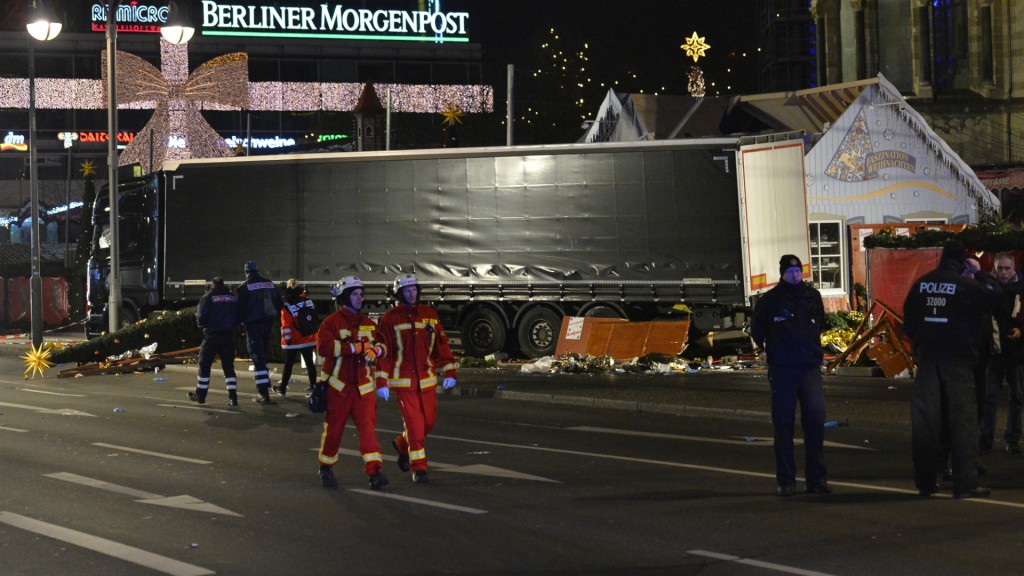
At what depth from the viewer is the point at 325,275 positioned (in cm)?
2770

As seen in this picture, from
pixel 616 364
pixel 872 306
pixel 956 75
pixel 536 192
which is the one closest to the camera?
pixel 872 306

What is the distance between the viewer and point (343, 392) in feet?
36.9

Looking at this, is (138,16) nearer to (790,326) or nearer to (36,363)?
(36,363)

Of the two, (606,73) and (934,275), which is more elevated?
(606,73)

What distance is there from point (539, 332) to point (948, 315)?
15681mm

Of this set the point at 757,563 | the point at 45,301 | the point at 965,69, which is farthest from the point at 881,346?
the point at 45,301

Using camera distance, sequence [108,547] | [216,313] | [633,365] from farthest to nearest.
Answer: [633,365] → [216,313] → [108,547]

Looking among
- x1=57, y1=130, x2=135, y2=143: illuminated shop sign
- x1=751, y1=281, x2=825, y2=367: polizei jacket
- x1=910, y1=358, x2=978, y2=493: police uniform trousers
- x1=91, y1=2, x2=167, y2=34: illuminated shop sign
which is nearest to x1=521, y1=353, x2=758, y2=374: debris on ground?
x1=751, y1=281, x2=825, y2=367: polizei jacket

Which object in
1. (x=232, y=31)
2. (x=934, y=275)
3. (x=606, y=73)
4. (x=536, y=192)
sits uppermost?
(x=232, y=31)

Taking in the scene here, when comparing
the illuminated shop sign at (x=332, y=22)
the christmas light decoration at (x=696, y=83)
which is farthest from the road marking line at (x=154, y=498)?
the illuminated shop sign at (x=332, y=22)

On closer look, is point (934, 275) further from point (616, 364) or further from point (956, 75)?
point (956, 75)

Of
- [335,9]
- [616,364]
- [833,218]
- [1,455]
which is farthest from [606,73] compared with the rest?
[1,455]

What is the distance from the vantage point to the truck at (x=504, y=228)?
79.3 ft

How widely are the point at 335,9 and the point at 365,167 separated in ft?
209
